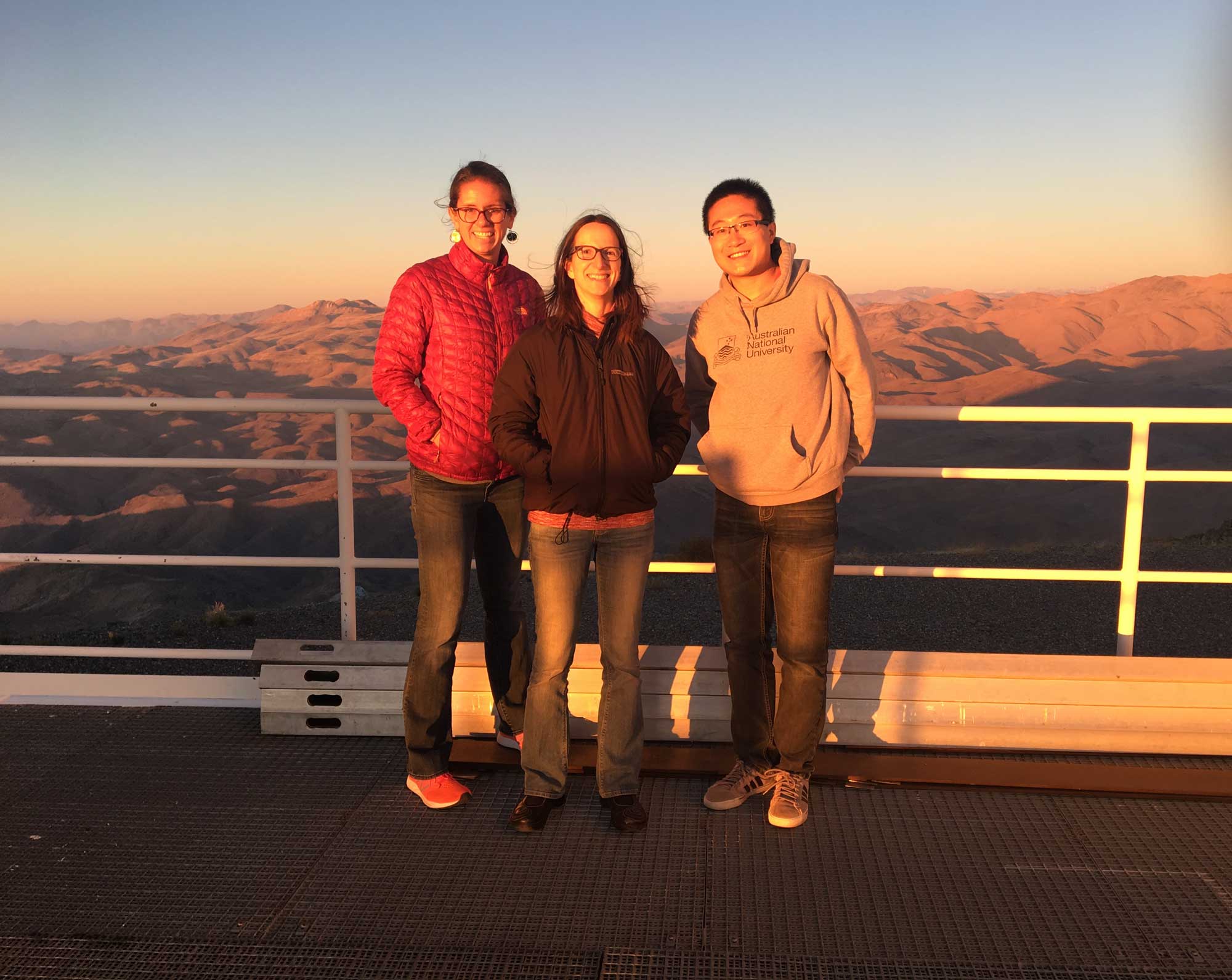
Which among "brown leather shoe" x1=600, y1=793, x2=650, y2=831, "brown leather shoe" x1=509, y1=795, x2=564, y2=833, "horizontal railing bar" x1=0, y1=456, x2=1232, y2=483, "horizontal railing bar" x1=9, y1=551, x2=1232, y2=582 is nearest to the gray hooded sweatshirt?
"horizontal railing bar" x1=0, y1=456, x2=1232, y2=483

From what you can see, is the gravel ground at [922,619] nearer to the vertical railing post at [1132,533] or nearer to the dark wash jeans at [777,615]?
the vertical railing post at [1132,533]

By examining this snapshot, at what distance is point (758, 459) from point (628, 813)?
42.2 inches

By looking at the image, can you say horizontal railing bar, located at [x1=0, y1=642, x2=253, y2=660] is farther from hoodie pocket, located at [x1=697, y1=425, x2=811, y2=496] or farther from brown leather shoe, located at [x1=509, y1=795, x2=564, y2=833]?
hoodie pocket, located at [x1=697, y1=425, x2=811, y2=496]

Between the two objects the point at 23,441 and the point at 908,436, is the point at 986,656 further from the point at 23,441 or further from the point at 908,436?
the point at 23,441

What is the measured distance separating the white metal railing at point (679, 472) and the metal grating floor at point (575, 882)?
0.69 m

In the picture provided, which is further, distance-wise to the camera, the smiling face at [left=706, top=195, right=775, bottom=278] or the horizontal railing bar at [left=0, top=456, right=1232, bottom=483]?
the horizontal railing bar at [left=0, top=456, right=1232, bottom=483]

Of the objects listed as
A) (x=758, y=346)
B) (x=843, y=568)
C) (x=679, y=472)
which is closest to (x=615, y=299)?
(x=758, y=346)

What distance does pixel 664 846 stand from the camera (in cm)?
267

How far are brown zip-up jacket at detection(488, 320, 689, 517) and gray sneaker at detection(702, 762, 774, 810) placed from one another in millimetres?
932

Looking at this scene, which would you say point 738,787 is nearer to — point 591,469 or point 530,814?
point 530,814

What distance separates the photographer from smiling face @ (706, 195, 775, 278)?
105 inches

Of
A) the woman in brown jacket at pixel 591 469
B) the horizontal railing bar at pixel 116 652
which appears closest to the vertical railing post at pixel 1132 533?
the woman in brown jacket at pixel 591 469

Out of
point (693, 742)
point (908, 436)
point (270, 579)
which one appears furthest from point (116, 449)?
point (693, 742)

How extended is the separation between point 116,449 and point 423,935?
9616 centimetres
